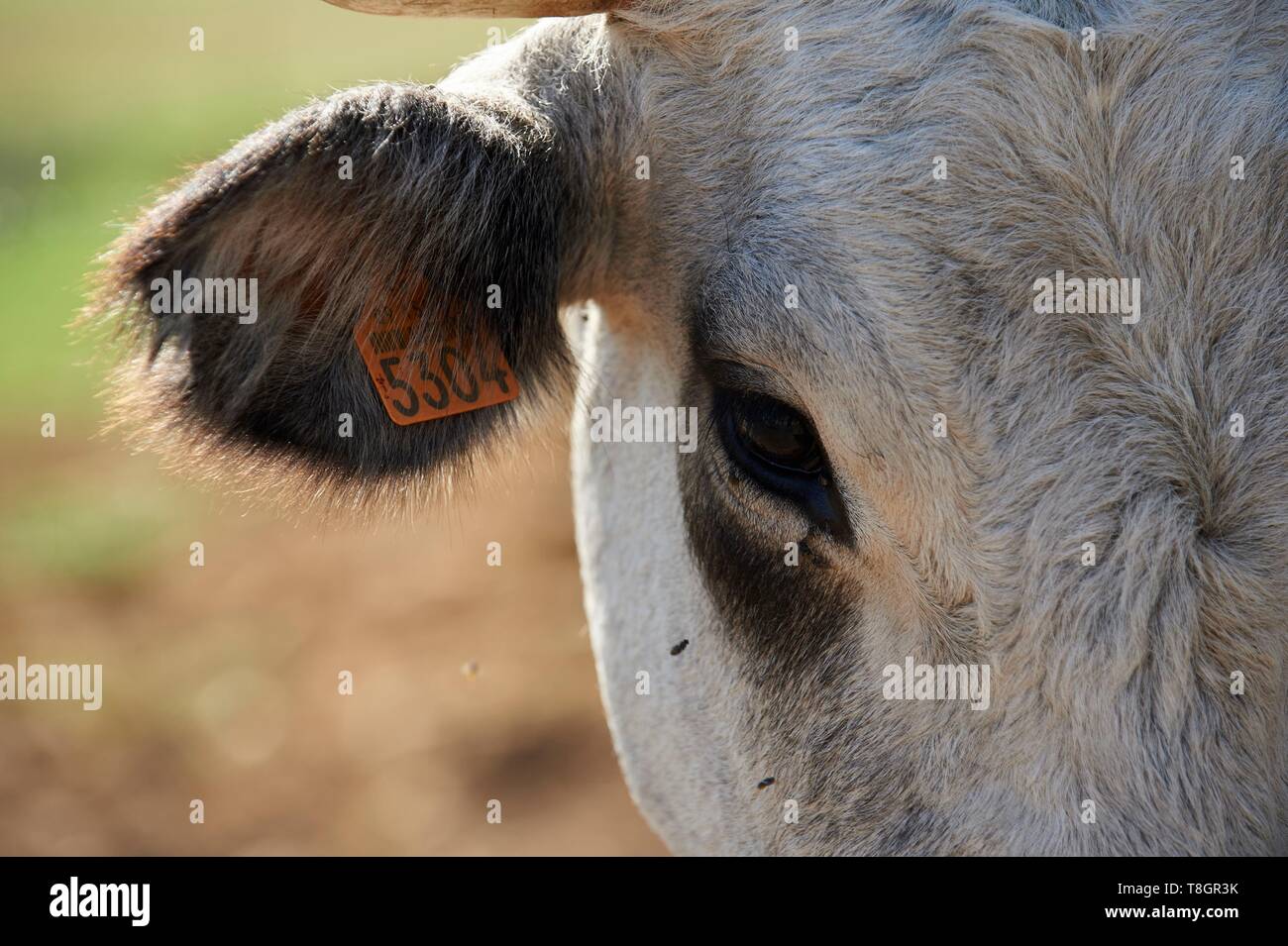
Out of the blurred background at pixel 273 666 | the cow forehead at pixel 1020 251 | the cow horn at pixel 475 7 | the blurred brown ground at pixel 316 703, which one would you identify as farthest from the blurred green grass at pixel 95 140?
the cow forehead at pixel 1020 251

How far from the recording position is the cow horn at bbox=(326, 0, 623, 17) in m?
2.02

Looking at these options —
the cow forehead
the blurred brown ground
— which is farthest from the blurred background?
the cow forehead

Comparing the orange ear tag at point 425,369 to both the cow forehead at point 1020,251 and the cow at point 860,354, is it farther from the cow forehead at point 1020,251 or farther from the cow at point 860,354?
the cow forehead at point 1020,251

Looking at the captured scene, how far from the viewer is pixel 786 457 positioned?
77.7 inches

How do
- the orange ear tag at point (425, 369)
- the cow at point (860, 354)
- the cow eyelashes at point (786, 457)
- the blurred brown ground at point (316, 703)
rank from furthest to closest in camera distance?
the blurred brown ground at point (316, 703) → the orange ear tag at point (425, 369) → the cow eyelashes at point (786, 457) → the cow at point (860, 354)

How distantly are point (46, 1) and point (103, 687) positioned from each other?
15139 millimetres

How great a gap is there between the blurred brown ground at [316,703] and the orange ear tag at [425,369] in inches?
111

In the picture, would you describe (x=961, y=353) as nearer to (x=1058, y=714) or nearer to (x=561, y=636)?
(x=1058, y=714)

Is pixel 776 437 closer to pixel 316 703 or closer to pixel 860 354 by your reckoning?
pixel 860 354

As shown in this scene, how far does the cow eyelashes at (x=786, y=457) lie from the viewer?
1933 mm

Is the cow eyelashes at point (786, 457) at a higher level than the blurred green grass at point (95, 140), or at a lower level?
lower

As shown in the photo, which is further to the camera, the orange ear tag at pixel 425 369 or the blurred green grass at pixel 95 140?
the blurred green grass at pixel 95 140

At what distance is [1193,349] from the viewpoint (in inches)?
68.0
